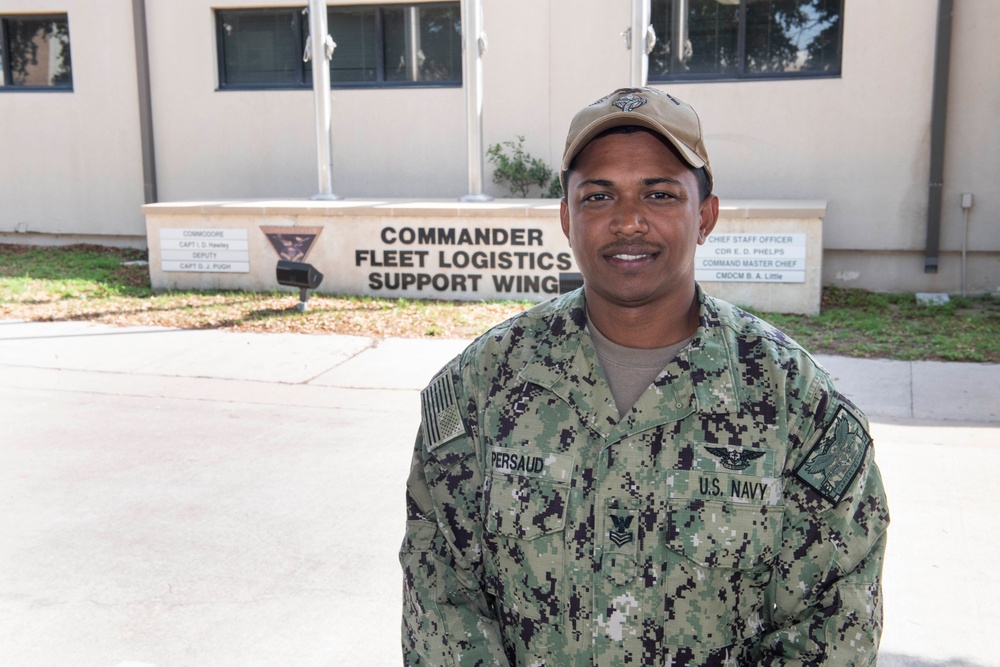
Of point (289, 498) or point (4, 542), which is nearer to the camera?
point (4, 542)

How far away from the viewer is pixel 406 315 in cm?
967

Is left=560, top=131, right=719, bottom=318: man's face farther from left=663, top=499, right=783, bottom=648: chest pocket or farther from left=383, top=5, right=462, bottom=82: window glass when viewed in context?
left=383, top=5, right=462, bottom=82: window glass

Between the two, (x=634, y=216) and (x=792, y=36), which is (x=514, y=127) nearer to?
(x=792, y=36)

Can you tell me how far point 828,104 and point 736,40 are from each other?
4.59 feet

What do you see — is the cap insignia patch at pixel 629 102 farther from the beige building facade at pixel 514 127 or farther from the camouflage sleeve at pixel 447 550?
the beige building facade at pixel 514 127

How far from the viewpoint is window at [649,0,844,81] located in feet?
37.2

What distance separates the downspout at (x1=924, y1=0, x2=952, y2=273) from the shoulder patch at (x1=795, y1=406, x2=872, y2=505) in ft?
33.4

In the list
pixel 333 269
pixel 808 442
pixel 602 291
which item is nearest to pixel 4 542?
pixel 602 291

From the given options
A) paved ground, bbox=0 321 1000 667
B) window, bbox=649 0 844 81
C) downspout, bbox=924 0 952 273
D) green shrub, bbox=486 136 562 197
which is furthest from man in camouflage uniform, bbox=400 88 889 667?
window, bbox=649 0 844 81

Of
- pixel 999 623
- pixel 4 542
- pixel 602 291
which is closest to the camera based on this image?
pixel 602 291

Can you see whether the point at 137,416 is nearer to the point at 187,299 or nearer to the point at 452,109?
the point at 187,299

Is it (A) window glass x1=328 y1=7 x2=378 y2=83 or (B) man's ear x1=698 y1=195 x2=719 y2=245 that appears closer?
(B) man's ear x1=698 y1=195 x2=719 y2=245

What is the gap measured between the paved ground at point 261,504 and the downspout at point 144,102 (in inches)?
238

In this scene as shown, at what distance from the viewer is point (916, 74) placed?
10828 mm
